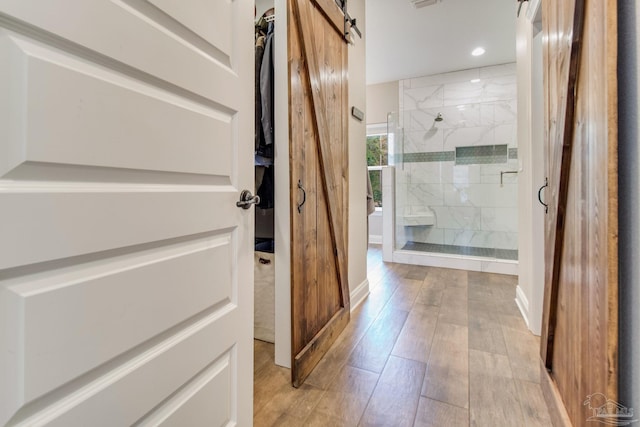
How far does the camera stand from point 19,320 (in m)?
0.48

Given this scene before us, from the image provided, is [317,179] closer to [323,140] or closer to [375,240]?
[323,140]

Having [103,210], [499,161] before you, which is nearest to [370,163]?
[499,161]

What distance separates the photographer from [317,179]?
180 centimetres

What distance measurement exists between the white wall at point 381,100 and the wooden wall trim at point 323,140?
3331mm

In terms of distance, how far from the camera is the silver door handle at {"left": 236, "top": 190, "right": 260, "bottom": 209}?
1.02 m

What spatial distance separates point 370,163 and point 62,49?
5.13 meters

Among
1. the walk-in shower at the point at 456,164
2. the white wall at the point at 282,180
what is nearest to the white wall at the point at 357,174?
the white wall at the point at 282,180

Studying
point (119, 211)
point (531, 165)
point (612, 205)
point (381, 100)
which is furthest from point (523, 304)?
point (381, 100)

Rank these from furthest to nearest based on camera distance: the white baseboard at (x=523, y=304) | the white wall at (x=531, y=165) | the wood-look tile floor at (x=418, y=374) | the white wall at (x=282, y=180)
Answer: the white baseboard at (x=523, y=304), the white wall at (x=531, y=165), the white wall at (x=282, y=180), the wood-look tile floor at (x=418, y=374)

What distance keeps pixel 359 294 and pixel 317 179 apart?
126 cm

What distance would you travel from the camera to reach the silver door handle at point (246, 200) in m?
1.02

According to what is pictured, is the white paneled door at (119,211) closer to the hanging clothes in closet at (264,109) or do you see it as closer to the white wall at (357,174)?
the hanging clothes in closet at (264,109)

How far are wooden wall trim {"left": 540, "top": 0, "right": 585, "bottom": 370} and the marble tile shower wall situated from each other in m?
2.74

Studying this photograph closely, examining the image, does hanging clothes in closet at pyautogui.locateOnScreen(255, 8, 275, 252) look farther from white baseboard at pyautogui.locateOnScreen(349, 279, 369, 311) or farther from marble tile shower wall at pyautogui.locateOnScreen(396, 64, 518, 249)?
marble tile shower wall at pyautogui.locateOnScreen(396, 64, 518, 249)
